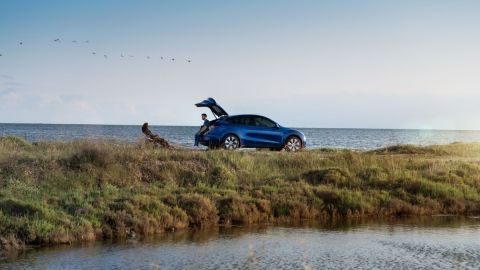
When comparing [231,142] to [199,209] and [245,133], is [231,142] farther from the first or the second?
[199,209]

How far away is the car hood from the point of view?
28250 millimetres

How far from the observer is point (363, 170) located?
23.2 meters

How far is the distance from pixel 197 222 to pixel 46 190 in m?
A: 4.58

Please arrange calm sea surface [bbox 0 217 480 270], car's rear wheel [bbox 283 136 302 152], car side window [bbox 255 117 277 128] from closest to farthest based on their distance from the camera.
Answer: calm sea surface [bbox 0 217 480 270]
car side window [bbox 255 117 277 128]
car's rear wheel [bbox 283 136 302 152]

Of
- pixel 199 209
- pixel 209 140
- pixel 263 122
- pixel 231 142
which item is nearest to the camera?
pixel 199 209

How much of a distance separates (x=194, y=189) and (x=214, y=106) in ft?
31.0

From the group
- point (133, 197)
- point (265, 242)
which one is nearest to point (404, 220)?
point (265, 242)

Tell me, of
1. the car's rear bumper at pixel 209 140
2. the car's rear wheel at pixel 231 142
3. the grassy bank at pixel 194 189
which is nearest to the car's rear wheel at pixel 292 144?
the car's rear wheel at pixel 231 142

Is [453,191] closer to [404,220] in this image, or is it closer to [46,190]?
[404,220]

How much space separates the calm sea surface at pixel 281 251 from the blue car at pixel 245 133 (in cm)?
1027

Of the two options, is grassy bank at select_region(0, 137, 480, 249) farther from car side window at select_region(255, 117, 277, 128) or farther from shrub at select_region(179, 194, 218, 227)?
car side window at select_region(255, 117, 277, 128)

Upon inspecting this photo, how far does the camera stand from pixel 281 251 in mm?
14039

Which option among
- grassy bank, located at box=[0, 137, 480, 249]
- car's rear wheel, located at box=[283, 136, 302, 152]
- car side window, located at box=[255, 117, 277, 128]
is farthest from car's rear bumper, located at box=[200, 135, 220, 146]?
car's rear wheel, located at box=[283, 136, 302, 152]

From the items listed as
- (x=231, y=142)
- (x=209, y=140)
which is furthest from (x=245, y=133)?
(x=209, y=140)
